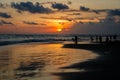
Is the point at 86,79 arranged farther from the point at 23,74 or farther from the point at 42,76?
the point at 23,74

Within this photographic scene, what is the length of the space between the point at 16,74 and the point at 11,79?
216 centimetres

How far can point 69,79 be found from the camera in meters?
17.6

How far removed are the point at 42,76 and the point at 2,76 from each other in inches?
96.3

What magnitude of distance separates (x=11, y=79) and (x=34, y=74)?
244 cm

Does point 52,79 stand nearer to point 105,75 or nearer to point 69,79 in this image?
point 69,79

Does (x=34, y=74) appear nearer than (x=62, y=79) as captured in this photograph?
No

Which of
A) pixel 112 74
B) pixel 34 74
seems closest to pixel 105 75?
pixel 112 74

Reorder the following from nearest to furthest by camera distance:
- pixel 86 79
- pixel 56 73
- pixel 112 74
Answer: pixel 86 79 → pixel 112 74 → pixel 56 73

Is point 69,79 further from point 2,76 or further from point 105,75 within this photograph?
point 2,76

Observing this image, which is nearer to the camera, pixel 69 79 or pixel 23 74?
pixel 69 79

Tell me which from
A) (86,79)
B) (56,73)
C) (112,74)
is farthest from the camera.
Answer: (56,73)

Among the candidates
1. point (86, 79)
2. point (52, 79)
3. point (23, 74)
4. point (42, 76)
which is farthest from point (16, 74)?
point (86, 79)

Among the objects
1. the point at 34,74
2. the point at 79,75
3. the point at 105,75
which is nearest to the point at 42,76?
the point at 34,74

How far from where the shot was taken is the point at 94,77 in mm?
18016
